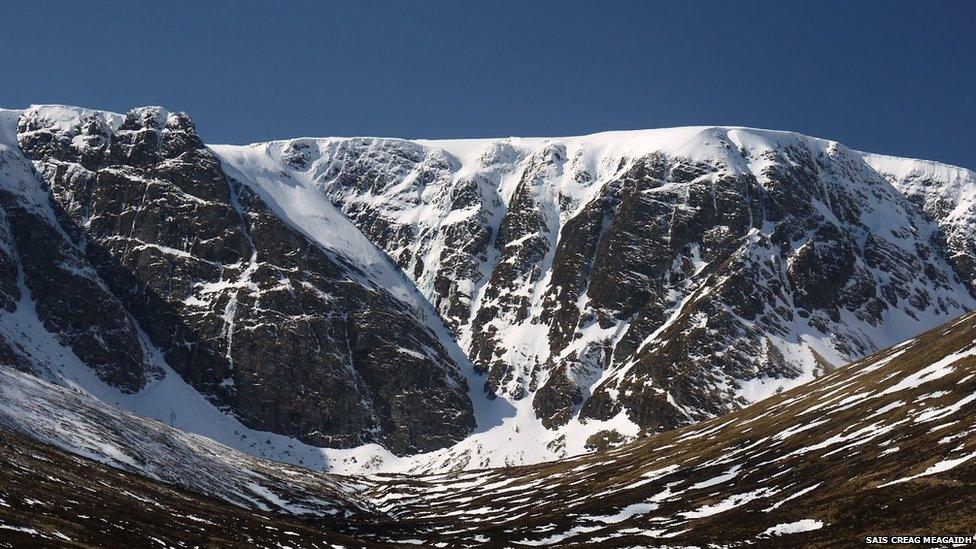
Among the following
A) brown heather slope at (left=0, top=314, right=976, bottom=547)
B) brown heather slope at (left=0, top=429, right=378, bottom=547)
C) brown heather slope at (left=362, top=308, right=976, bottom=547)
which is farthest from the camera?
brown heather slope at (left=362, top=308, right=976, bottom=547)

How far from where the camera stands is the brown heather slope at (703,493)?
234 feet

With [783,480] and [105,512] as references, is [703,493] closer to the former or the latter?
[783,480]

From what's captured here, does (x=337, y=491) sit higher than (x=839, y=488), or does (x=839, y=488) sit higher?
(x=337, y=491)

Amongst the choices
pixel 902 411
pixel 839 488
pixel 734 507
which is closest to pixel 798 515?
pixel 839 488

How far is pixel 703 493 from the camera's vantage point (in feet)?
355

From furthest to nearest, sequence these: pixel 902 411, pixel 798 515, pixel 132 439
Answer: pixel 132 439
pixel 902 411
pixel 798 515

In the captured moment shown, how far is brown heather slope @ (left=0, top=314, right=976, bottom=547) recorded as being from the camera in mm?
71188

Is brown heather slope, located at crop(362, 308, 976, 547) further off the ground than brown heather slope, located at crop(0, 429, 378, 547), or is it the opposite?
brown heather slope, located at crop(0, 429, 378, 547)

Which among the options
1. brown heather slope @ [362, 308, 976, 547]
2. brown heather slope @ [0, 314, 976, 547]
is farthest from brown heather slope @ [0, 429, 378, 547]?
brown heather slope @ [362, 308, 976, 547]

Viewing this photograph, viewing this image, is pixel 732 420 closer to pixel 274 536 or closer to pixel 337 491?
pixel 337 491

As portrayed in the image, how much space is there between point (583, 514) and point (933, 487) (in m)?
50.5

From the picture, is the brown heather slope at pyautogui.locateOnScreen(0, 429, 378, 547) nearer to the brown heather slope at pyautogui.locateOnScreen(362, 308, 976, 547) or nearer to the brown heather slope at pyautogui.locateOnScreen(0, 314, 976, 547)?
the brown heather slope at pyautogui.locateOnScreen(0, 314, 976, 547)

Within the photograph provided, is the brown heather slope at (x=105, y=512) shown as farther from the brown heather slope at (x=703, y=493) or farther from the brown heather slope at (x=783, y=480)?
the brown heather slope at (x=783, y=480)

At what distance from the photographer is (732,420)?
17638cm
